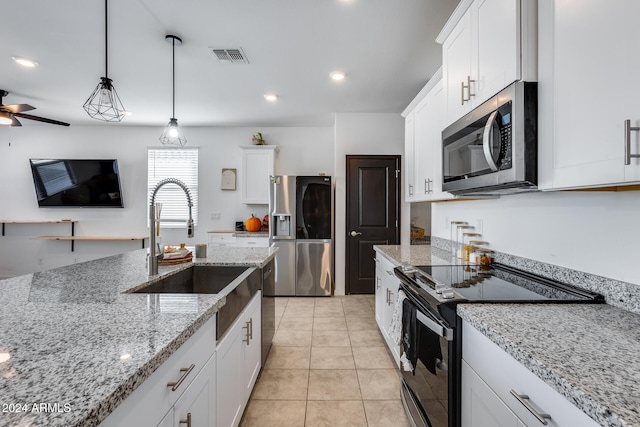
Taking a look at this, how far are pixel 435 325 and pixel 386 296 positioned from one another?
136 cm

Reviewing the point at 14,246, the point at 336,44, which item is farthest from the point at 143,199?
the point at 336,44

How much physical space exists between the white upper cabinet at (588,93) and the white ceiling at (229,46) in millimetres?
1412

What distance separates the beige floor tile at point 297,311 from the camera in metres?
3.67

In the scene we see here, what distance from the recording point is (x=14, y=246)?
5.30m

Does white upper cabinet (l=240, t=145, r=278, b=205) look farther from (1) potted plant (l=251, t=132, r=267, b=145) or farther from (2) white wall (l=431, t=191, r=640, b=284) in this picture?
(2) white wall (l=431, t=191, r=640, b=284)

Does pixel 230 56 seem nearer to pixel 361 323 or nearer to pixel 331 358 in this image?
pixel 331 358

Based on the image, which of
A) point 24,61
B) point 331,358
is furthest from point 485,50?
point 24,61

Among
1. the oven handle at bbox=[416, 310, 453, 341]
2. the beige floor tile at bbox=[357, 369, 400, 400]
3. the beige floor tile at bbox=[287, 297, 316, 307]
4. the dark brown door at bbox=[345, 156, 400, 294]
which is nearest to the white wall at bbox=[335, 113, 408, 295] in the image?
the dark brown door at bbox=[345, 156, 400, 294]

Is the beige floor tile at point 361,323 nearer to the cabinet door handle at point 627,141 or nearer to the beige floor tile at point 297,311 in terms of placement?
the beige floor tile at point 297,311

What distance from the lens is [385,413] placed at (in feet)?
6.22

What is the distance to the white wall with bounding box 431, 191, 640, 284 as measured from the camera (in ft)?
3.73

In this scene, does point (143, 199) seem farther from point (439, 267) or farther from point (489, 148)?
point (489, 148)

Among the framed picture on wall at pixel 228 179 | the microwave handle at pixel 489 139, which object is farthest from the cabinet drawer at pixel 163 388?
the framed picture on wall at pixel 228 179

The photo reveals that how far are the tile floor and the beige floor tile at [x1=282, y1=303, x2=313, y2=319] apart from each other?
11 cm
